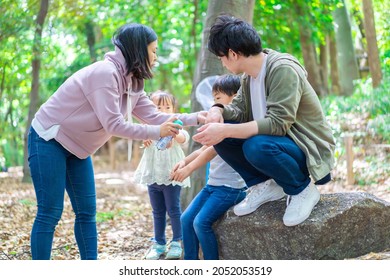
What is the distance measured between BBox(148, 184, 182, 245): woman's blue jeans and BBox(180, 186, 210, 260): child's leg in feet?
2.98

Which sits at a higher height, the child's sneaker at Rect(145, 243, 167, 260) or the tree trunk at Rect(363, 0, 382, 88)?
the tree trunk at Rect(363, 0, 382, 88)

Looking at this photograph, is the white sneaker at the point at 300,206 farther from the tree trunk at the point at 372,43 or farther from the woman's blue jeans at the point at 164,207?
the tree trunk at the point at 372,43

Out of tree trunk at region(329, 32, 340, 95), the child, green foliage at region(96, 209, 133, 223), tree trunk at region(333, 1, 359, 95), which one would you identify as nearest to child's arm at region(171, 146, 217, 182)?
the child

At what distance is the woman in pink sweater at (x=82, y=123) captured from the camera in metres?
3.27

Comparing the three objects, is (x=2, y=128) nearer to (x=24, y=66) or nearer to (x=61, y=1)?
(x=24, y=66)

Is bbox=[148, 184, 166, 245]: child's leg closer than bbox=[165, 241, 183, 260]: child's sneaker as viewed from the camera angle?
No

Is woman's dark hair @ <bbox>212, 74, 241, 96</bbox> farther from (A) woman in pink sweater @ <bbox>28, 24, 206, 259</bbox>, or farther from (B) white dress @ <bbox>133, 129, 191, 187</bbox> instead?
(B) white dress @ <bbox>133, 129, 191, 187</bbox>

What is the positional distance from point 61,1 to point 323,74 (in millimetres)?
6612

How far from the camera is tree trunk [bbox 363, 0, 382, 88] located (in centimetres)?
970

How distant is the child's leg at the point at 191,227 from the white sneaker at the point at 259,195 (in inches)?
12.8

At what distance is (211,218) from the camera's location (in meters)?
3.53

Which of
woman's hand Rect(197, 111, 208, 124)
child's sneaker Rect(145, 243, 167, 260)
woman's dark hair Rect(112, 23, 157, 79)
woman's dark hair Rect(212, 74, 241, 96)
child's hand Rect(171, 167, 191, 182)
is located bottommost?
child's sneaker Rect(145, 243, 167, 260)

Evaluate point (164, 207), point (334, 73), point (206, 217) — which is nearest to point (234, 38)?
point (206, 217)
